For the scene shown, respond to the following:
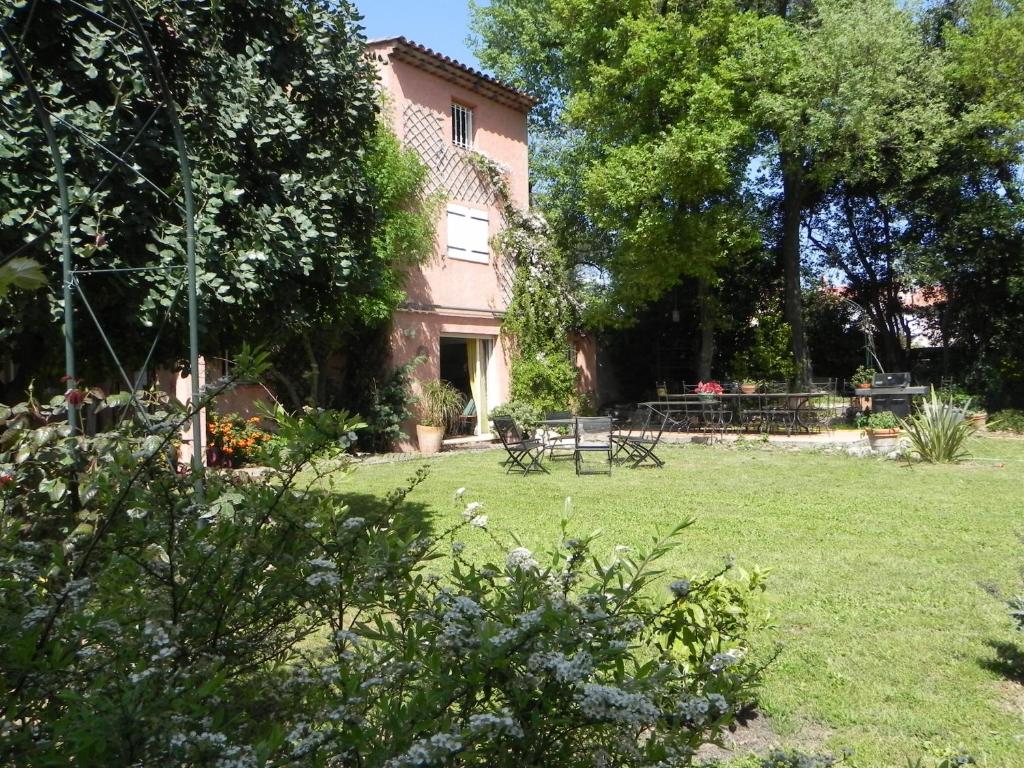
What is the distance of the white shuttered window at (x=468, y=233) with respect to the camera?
1464 cm

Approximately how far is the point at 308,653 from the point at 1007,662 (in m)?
3.38

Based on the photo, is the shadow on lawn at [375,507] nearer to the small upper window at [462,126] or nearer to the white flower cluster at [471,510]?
the white flower cluster at [471,510]

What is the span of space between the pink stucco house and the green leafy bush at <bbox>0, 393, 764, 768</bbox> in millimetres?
11320

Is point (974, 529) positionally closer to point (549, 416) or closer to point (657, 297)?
point (549, 416)

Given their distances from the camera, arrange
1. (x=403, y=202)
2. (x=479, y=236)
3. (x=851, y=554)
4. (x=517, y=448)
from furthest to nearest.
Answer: (x=479, y=236) < (x=403, y=202) < (x=517, y=448) < (x=851, y=554)

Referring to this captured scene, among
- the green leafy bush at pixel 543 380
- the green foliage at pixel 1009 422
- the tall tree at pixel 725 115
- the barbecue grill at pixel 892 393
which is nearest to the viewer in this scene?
the barbecue grill at pixel 892 393

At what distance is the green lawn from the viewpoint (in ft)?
10.3

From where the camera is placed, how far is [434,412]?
13.5 m

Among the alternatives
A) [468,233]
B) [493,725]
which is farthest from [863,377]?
[493,725]

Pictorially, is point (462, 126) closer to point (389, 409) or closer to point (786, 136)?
point (389, 409)

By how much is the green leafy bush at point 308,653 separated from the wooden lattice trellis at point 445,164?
1245cm

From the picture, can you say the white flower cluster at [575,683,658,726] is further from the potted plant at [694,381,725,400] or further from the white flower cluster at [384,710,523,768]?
the potted plant at [694,381,725,400]

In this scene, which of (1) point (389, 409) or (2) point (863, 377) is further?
(2) point (863, 377)

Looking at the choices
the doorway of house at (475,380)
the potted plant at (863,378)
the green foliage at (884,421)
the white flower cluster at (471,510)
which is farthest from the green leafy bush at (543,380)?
the white flower cluster at (471,510)
